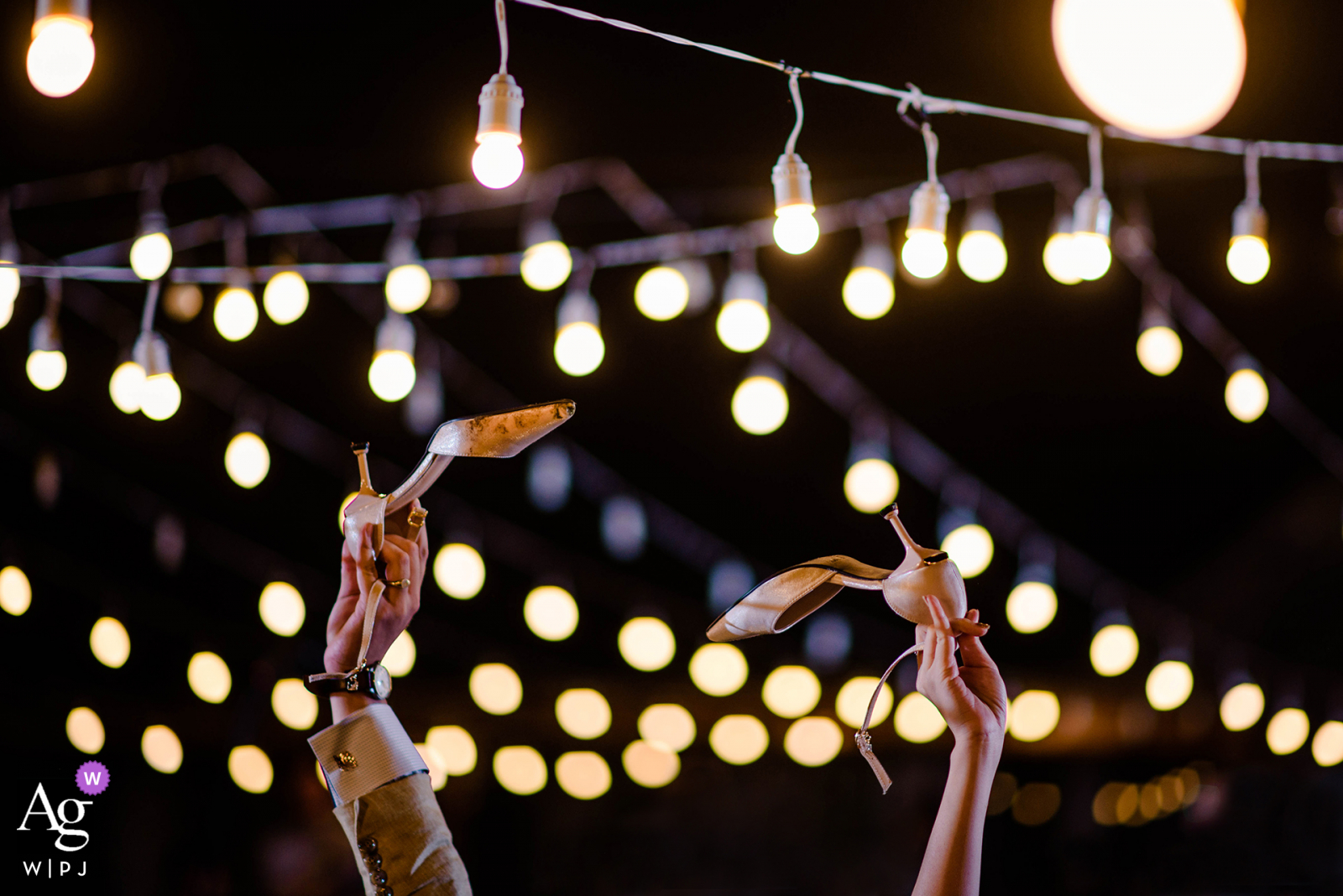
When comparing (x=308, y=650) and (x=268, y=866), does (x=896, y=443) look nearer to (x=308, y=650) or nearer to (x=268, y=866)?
(x=308, y=650)

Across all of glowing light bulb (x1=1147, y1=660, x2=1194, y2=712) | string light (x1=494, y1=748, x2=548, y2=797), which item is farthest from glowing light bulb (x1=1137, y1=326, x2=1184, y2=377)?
string light (x1=494, y1=748, x2=548, y2=797)

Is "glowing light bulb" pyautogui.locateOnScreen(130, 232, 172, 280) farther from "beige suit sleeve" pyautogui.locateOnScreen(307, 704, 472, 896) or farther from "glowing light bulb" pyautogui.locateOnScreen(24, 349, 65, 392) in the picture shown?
"beige suit sleeve" pyautogui.locateOnScreen(307, 704, 472, 896)

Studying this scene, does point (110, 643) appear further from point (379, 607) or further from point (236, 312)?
point (379, 607)

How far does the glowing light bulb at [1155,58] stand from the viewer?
2.12m

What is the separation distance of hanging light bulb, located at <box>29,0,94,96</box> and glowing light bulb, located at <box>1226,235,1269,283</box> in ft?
8.37

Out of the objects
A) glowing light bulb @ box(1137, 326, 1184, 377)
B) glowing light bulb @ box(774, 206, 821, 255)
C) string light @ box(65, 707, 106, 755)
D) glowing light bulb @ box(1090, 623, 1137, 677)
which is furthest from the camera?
string light @ box(65, 707, 106, 755)

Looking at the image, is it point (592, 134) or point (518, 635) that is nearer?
point (592, 134)

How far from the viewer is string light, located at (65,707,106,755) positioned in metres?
6.88

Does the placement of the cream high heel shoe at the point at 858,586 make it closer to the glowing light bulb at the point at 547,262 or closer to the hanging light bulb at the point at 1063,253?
the hanging light bulb at the point at 1063,253

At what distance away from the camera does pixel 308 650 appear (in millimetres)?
6434

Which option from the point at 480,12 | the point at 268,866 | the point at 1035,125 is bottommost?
the point at 268,866

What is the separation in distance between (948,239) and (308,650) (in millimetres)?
4078

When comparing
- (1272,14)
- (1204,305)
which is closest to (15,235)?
(1272,14)

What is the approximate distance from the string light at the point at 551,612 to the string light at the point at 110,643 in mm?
2355
